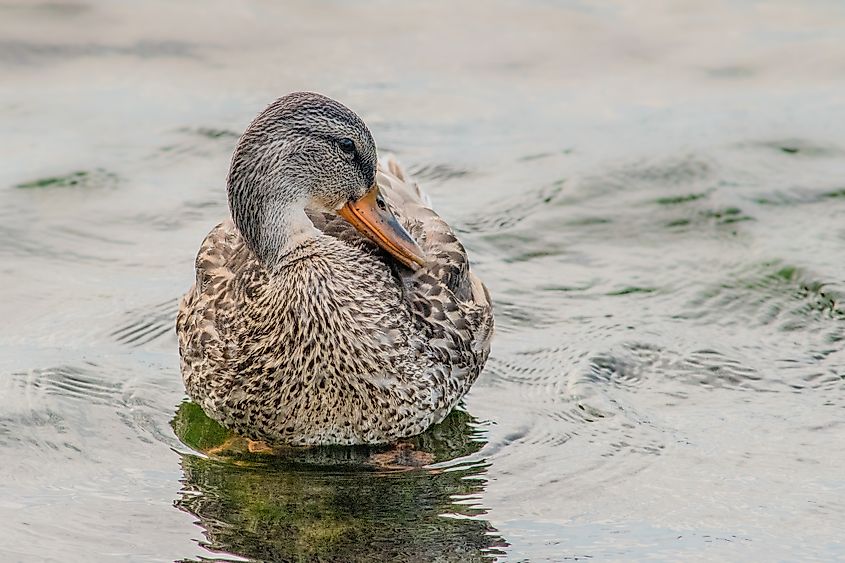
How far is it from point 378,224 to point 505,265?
2276mm

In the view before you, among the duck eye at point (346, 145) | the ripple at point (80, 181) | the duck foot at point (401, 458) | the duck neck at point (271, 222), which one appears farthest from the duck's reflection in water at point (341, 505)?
the ripple at point (80, 181)

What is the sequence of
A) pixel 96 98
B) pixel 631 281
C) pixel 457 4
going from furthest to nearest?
pixel 457 4
pixel 96 98
pixel 631 281

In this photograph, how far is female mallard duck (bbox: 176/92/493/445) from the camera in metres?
6.46

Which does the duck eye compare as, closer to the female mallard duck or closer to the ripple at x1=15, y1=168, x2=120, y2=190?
the female mallard duck

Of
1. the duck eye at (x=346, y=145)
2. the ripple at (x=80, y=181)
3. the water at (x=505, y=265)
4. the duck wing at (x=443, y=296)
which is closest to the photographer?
the water at (x=505, y=265)

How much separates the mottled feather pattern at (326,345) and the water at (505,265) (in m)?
0.25

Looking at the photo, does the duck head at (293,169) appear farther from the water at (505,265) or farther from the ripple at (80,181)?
the ripple at (80,181)

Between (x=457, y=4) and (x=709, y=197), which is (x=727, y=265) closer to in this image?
(x=709, y=197)

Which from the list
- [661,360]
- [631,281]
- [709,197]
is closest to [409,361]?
[661,360]

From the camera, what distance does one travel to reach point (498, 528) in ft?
19.1

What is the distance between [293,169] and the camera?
254 inches

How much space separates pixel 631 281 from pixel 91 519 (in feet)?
13.2

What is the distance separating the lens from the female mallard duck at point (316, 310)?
254 inches

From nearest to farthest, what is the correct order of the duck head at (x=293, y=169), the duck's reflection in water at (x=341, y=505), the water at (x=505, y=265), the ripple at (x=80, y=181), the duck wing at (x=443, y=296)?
1. the duck's reflection in water at (x=341, y=505)
2. the water at (x=505, y=265)
3. the duck head at (x=293, y=169)
4. the duck wing at (x=443, y=296)
5. the ripple at (x=80, y=181)
